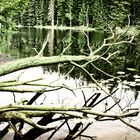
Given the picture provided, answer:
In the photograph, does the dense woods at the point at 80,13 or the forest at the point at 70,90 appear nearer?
the forest at the point at 70,90

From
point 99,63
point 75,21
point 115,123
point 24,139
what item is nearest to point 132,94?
point 115,123

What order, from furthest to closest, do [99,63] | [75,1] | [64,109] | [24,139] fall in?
[75,1] < [99,63] < [24,139] < [64,109]

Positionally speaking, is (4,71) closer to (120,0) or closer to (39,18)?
(120,0)

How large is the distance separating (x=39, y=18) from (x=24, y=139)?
3426 inches

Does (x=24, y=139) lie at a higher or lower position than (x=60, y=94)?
higher

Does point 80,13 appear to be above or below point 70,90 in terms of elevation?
above

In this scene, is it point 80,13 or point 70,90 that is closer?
point 70,90

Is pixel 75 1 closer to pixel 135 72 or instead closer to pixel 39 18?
pixel 39 18

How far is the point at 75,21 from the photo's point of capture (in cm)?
8281

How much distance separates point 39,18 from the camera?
9231 centimetres

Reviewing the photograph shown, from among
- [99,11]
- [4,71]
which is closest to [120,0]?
[99,11]

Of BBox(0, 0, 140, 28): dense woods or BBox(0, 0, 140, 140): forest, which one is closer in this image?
BBox(0, 0, 140, 140): forest

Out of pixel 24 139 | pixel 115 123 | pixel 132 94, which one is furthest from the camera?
pixel 132 94

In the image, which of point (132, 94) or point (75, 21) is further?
point (75, 21)
